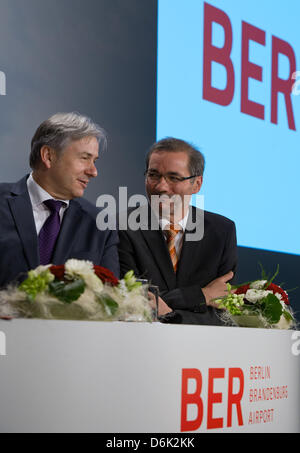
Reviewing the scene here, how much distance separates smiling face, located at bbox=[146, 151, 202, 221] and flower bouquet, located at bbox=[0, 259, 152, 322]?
1352 millimetres

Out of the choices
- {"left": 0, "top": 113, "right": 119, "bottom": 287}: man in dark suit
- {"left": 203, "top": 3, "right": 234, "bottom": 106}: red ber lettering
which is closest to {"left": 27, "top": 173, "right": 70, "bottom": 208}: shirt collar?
{"left": 0, "top": 113, "right": 119, "bottom": 287}: man in dark suit

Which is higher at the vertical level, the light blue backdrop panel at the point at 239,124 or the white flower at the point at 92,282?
the light blue backdrop panel at the point at 239,124

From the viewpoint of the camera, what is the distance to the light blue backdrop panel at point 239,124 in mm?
3846

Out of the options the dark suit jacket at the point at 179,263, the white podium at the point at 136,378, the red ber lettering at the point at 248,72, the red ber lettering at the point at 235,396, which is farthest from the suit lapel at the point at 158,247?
the red ber lettering at the point at 248,72

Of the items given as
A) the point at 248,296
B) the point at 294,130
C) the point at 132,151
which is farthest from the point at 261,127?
the point at 248,296

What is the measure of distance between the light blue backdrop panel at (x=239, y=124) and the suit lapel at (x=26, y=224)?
1494 millimetres

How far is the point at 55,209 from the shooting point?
2402mm

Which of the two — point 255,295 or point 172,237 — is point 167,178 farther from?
point 255,295

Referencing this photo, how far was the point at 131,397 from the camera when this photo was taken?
140 centimetres

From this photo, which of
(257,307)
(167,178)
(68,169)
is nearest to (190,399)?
(257,307)

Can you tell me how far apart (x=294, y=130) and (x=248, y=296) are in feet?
9.49

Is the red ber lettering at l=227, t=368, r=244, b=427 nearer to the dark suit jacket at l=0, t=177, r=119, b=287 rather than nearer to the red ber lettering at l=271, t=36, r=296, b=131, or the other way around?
the dark suit jacket at l=0, t=177, r=119, b=287

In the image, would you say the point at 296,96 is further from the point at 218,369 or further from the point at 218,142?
the point at 218,369

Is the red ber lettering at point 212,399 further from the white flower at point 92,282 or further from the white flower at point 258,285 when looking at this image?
the white flower at point 258,285
